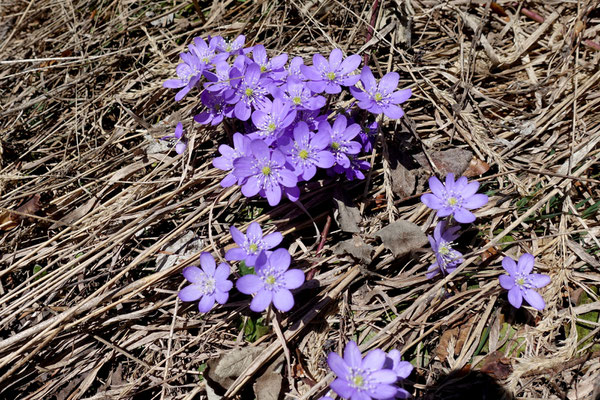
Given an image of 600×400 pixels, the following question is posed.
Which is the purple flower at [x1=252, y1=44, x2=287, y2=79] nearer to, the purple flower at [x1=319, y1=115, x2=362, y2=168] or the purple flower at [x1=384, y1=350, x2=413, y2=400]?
Result: the purple flower at [x1=319, y1=115, x2=362, y2=168]

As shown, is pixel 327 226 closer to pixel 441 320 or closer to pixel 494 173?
pixel 441 320

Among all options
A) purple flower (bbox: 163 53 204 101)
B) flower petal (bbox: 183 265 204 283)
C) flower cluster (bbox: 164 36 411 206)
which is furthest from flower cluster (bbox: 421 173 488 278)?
Result: purple flower (bbox: 163 53 204 101)

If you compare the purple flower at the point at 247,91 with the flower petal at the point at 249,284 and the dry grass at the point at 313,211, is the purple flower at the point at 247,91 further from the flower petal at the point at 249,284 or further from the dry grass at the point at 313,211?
the flower petal at the point at 249,284

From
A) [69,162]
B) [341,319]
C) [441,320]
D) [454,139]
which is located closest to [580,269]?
[441,320]

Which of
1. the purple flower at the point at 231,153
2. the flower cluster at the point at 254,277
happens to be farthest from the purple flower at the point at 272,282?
the purple flower at the point at 231,153

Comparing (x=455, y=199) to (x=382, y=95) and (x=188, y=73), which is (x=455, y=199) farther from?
(x=188, y=73)

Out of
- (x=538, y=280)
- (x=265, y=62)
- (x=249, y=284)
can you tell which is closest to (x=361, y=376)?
(x=249, y=284)
